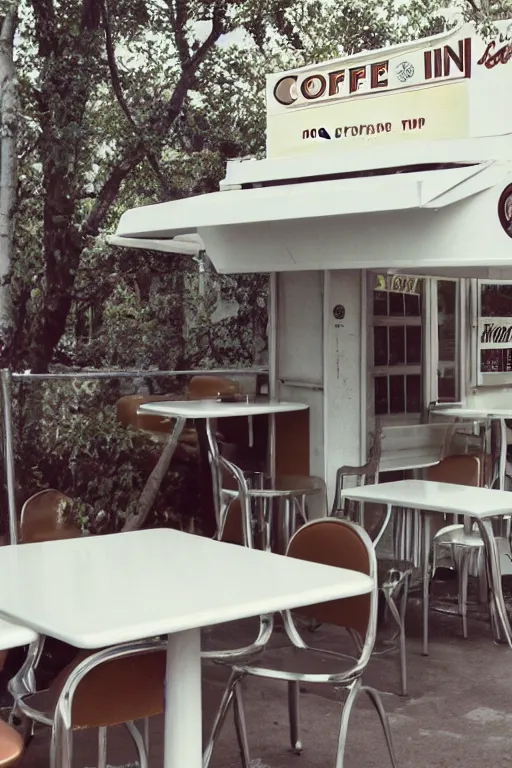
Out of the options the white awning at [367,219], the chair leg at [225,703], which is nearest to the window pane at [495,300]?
the white awning at [367,219]

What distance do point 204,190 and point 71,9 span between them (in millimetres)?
1480

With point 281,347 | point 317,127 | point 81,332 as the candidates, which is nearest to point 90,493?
point 81,332

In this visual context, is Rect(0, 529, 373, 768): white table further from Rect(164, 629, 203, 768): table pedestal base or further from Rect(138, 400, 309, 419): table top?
Rect(138, 400, 309, 419): table top

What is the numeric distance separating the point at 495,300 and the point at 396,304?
100 centimetres

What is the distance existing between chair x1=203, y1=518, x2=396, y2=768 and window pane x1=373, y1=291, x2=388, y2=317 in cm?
292

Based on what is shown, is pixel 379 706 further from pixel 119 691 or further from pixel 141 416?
pixel 141 416

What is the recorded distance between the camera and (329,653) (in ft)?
11.0

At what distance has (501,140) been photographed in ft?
16.5

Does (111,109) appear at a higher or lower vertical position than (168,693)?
higher

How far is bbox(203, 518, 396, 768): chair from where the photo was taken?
3.05 meters

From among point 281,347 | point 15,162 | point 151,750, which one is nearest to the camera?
point 151,750

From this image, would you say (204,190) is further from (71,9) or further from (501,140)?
(501,140)

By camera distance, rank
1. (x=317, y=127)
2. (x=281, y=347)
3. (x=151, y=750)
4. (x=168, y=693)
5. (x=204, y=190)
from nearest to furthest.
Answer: (x=168, y=693)
(x=151, y=750)
(x=317, y=127)
(x=281, y=347)
(x=204, y=190)

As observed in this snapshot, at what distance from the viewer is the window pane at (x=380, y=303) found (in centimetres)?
613
